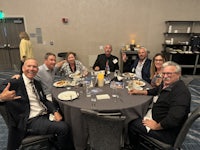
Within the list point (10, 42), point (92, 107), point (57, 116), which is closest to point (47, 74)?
point (57, 116)

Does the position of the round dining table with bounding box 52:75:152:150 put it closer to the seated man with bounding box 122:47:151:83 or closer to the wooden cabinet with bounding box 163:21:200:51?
the seated man with bounding box 122:47:151:83

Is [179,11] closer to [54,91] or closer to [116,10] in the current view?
[116,10]

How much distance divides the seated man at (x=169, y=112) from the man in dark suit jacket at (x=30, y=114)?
90 centimetres

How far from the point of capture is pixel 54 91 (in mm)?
2295

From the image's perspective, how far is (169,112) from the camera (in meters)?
1.66

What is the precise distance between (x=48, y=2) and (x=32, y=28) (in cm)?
104

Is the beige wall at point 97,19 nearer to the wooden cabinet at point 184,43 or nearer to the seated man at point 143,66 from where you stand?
the wooden cabinet at point 184,43

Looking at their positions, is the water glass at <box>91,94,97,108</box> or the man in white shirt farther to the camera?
the man in white shirt

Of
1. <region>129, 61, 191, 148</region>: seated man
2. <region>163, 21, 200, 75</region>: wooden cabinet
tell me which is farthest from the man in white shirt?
<region>163, 21, 200, 75</region>: wooden cabinet

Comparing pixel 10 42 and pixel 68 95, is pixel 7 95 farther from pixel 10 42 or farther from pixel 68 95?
pixel 10 42

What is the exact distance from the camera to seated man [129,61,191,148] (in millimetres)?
1611

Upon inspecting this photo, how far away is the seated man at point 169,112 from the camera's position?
161 cm

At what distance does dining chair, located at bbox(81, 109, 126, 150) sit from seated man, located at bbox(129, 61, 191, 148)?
0.39 meters

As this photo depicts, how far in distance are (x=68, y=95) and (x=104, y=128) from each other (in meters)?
0.74
